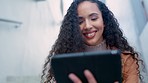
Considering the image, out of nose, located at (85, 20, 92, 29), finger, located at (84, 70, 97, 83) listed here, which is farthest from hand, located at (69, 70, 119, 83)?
nose, located at (85, 20, 92, 29)

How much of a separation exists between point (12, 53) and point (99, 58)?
1.19 meters

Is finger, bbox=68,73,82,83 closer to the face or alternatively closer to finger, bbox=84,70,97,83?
finger, bbox=84,70,97,83

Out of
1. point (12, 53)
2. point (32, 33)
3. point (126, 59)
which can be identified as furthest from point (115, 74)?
point (32, 33)

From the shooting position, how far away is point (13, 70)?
174 cm

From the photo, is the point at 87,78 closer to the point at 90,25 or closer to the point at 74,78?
the point at 74,78

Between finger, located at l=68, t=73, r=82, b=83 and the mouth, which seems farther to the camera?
the mouth

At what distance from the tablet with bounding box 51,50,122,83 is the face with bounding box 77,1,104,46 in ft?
1.49

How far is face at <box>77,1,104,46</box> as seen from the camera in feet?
3.81

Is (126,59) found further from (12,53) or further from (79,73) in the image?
(12,53)

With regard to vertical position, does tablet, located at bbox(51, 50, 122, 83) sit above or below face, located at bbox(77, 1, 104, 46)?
below

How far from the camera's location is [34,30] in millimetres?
2209

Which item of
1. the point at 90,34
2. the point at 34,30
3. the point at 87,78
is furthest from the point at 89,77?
the point at 34,30

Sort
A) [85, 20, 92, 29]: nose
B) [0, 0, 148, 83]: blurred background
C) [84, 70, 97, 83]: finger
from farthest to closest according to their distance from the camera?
[0, 0, 148, 83]: blurred background
[85, 20, 92, 29]: nose
[84, 70, 97, 83]: finger

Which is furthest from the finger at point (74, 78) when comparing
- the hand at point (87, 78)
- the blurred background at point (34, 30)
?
the blurred background at point (34, 30)
